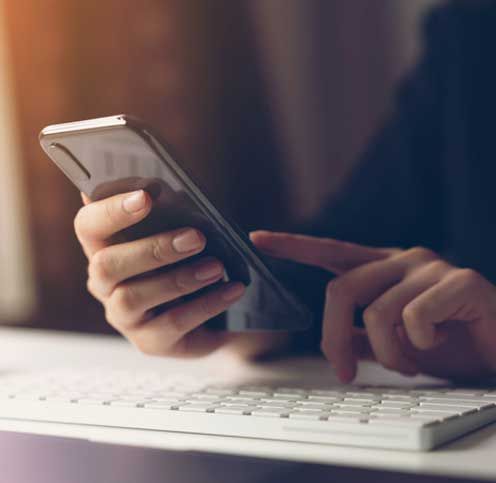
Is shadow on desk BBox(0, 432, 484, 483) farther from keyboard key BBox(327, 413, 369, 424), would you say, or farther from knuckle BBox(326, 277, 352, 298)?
knuckle BBox(326, 277, 352, 298)

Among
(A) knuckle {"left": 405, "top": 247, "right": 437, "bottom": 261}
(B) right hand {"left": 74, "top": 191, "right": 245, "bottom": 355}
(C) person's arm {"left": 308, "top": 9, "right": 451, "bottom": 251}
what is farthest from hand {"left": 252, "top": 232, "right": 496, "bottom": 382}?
(C) person's arm {"left": 308, "top": 9, "right": 451, "bottom": 251}

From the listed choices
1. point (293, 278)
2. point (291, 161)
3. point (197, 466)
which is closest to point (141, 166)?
point (197, 466)

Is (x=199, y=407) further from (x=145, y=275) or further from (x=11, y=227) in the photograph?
(x=11, y=227)

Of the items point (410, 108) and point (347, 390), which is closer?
point (347, 390)

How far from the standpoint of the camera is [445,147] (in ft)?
4.94

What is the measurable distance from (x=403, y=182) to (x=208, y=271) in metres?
0.80

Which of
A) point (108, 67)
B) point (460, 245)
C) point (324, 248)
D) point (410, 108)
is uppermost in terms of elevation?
point (108, 67)

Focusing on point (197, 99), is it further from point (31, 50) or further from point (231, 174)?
point (31, 50)

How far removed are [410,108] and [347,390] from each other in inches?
39.3

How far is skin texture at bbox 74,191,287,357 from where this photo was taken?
552 millimetres

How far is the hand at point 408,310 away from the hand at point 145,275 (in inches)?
4.0

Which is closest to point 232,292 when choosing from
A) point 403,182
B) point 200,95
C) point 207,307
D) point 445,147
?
point 207,307

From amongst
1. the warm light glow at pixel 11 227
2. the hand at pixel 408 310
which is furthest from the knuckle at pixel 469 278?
the warm light glow at pixel 11 227

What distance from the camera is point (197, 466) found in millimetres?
378
